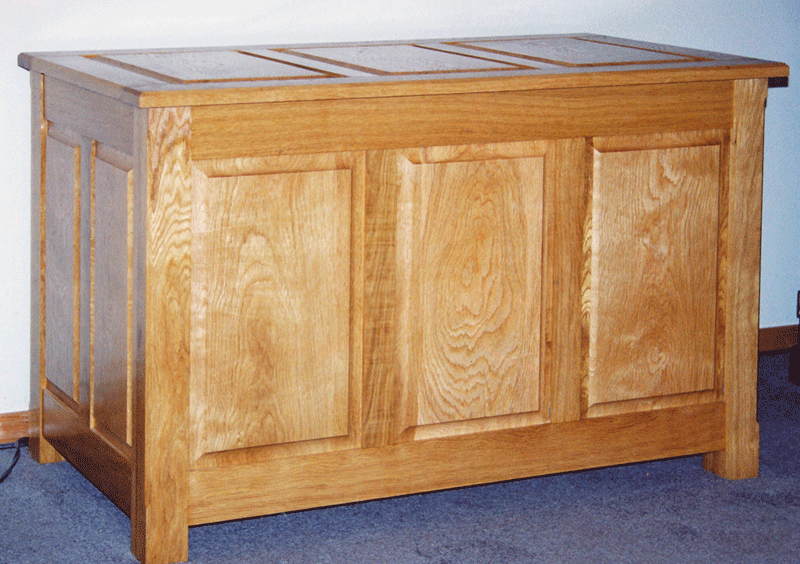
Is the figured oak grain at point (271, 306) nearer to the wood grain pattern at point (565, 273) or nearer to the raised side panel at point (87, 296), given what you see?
the raised side panel at point (87, 296)

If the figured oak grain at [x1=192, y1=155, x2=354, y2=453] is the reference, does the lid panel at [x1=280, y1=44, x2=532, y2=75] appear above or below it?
above

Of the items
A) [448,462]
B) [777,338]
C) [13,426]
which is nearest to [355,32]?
[448,462]

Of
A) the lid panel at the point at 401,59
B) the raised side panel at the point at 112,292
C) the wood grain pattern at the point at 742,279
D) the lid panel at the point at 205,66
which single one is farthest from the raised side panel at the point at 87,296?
the wood grain pattern at the point at 742,279

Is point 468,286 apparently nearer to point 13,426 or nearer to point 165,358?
point 165,358

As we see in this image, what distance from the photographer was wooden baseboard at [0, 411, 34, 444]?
2650mm

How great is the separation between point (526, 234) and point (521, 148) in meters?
0.15

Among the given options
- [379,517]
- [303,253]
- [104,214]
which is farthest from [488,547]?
[104,214]

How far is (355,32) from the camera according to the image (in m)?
2.76

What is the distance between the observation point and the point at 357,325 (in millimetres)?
2193

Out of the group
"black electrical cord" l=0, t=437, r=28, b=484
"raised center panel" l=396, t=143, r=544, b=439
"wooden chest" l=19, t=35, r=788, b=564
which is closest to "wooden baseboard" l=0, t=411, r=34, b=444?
"black electrical cord" l=0, t=437, r=28, b=484

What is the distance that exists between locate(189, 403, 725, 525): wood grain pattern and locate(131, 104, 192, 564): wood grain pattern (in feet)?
0.15

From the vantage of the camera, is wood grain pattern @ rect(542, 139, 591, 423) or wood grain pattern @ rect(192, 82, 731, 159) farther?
wood grain pattern @ rect(542, 139, 591, 423)

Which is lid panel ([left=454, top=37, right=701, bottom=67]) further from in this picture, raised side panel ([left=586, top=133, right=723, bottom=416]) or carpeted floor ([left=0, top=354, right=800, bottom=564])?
carpeted floor ([left=0, top=354, right=800, bottom=564])

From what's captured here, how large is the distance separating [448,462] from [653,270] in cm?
52
